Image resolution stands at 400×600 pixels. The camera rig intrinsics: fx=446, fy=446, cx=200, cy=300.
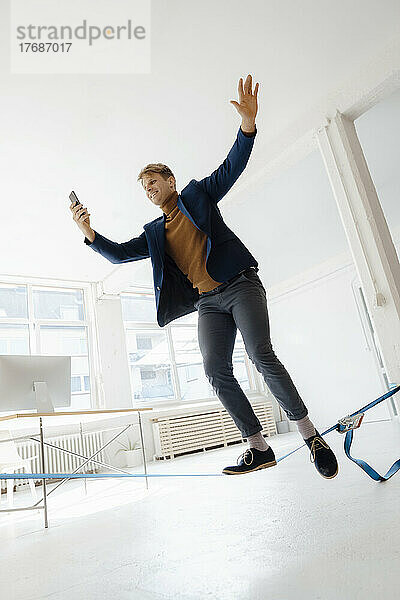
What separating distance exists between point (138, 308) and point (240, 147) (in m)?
6.53

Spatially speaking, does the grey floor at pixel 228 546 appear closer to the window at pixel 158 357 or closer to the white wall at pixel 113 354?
the white wall at pixel 113 354

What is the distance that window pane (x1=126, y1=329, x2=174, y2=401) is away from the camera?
303 inches

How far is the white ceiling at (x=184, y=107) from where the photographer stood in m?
3.24

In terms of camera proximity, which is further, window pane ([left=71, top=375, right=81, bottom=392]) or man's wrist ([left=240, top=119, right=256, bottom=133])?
window pane ([left=71, top=375, right=81, bottom=392])

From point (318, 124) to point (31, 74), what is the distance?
2415 millimetres

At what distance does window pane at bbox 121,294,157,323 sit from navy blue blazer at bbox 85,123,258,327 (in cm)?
587

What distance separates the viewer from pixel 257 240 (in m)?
6.75

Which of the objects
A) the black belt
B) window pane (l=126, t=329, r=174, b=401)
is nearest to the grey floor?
the black belt

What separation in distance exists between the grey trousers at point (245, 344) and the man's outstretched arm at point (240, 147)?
0.41 metres

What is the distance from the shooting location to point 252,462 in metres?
1.88

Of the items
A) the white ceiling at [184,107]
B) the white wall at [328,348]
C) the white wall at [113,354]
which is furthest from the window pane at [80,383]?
the white wall at [328,348]

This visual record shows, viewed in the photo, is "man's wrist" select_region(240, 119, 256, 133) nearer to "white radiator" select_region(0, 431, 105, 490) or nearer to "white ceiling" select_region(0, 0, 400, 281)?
"white ceiling" select_region(0, 0, 400, 281)

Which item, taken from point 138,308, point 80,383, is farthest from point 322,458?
point 138,308

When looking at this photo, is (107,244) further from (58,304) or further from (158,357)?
(158,357)
